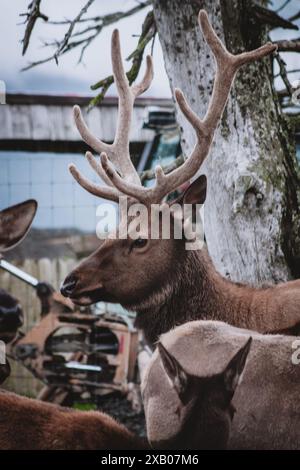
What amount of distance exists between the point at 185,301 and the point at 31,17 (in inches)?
43.7

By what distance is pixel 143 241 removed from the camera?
6.79 ft

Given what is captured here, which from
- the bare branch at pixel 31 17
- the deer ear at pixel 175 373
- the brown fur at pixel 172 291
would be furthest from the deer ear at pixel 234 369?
the bare branch at pixel 31 17

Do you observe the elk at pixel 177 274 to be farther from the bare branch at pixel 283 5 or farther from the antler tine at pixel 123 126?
the bare branch at pixel 283 5

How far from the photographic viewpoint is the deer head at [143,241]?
79.7 inches

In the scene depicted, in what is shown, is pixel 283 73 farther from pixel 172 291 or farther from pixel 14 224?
pixel 14 224

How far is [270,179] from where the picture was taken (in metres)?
2.36

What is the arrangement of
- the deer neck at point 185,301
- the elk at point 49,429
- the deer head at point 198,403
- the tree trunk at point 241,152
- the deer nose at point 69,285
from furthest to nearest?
the tree trunk at point 241,152
the deer neck at point 185,301
the deer nose at point 69,285
the deer head at point 198,403
the elk at point 49,429

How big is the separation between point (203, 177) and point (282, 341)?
0.52m

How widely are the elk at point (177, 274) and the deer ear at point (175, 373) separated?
11.4 inches

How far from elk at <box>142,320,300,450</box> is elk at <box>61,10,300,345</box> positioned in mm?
200

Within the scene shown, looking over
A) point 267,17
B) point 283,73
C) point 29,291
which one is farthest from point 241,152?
point 29,291

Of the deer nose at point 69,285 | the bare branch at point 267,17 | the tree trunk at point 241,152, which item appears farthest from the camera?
the bare branch at point 267,17

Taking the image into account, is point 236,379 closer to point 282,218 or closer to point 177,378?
point 177,378

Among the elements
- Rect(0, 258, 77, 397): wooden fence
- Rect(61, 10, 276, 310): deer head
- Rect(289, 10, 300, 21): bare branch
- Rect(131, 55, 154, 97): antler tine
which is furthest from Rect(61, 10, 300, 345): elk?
Rect(0, 258, 77, 397): wooden fence
